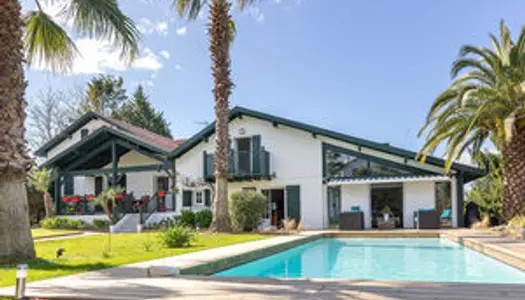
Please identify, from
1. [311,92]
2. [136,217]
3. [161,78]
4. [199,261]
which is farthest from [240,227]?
[161,78]

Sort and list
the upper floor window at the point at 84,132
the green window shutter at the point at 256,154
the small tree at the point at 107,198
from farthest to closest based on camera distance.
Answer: the upper floor window at the point at 84,132 < the green window shutter at the point at 256,154 < the small tree at the point at 107,198

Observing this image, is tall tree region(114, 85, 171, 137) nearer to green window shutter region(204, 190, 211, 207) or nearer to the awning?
green window shutter region(204, 190, 211, 207)

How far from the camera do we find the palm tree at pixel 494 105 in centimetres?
1418

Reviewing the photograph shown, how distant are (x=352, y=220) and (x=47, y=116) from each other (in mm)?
31219

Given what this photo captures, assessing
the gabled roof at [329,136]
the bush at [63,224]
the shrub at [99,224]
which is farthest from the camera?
the bush at [63,224]

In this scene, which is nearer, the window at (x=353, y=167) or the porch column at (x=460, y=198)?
the porch column at (x=460, y=198)

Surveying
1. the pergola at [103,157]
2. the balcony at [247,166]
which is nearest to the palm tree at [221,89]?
the balcony at [247,166]

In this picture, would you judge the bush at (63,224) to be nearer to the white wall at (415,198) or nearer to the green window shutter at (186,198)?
the green window shutter at (186,198)

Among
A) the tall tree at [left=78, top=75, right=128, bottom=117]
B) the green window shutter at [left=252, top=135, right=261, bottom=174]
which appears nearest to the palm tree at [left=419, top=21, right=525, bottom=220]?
the green window shutter at [left=252, top=135, right=261, bottom=174]

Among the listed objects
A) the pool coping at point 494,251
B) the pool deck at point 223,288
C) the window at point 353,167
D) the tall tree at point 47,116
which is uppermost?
the tall tree at point 47,116

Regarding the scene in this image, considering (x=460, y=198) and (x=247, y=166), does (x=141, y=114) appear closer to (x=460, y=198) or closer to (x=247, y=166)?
(x=247, y=166)

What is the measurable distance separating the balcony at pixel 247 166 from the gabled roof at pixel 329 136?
133 cm

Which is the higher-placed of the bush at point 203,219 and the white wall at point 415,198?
the white wall at point 415,198

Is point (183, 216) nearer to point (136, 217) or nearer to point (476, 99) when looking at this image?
point (136, 217)
